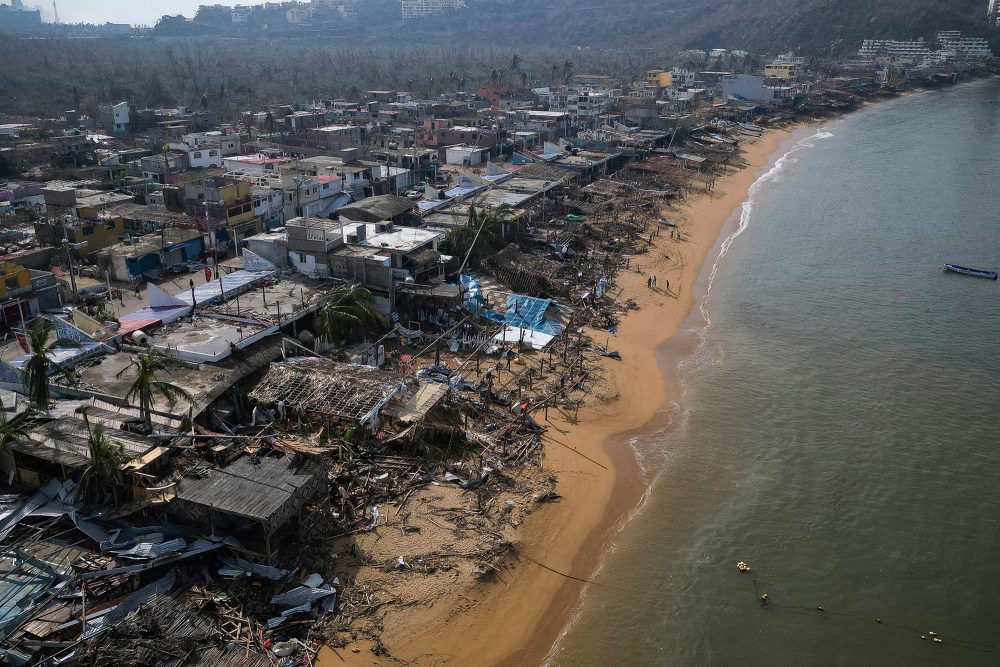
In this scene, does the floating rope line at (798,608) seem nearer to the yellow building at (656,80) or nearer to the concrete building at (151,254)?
the concrete building at (151,254)

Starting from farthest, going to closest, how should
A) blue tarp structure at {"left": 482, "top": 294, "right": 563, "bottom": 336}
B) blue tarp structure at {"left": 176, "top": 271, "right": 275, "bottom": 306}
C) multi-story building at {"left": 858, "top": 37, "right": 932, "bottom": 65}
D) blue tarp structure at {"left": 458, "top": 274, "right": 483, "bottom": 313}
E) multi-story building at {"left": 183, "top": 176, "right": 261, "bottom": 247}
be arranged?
multi-story building at {"left": 858, "top": 37, "right": 932, "bottom": 65} → multi-story building at {"left": 183, "top": 176, "right": 261, "bottom": 247} → blue tarp structure at {"left": 458, "top": 274, "right": 483, "bottom": 313} → blue tarp structure at {"left": 482, "top": 294, "right": 563, "bottom": 336} → blue tarp structure at {"left": 176, "top": 271, "right": 275, "bottom": 306}

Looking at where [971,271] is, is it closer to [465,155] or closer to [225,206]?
[465,155]

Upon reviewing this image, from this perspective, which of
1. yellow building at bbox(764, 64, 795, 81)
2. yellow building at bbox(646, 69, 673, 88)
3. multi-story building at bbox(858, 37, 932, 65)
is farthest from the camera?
multi-story building at bbox(858, 37, 932, 65)

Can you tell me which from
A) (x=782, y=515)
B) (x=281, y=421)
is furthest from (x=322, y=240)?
(x=782, y=515)

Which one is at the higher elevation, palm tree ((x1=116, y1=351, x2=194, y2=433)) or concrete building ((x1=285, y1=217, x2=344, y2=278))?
concrete building ((x1=285, y1=217, x2=344, y2=278))

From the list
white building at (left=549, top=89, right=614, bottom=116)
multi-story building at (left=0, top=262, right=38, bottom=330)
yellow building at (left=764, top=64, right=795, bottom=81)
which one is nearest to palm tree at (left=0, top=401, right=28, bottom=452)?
multi-story building at (left=0, top=262, right=38, bottom=330)

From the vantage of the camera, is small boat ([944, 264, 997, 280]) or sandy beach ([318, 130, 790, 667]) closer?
sandy beach ([318, 130, 790, 667])

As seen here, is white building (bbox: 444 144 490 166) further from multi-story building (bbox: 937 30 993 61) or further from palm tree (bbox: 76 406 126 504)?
multi-story building (bbox: 937 30 993 61)

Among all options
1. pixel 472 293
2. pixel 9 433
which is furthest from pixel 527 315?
pixel 9 433
